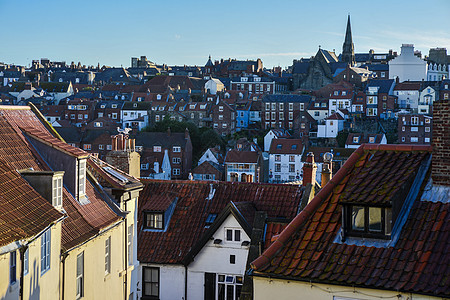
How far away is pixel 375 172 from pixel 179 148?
291 ft

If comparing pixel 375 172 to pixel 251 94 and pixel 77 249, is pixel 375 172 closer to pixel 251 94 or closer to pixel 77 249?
pixel 77 249

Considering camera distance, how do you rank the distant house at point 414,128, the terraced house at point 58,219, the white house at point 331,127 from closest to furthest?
the terraced house at point 58,219 → the distant house at point 414,128 → the white house at point 331,127

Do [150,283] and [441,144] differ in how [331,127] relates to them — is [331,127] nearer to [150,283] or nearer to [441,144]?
[150,283]

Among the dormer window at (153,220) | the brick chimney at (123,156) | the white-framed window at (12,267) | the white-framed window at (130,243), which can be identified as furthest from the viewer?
the dormer window at (153,220)

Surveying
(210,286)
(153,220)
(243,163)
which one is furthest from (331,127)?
(210,286)

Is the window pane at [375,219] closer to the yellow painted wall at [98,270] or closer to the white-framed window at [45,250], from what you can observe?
the white-framed window at [45,250]

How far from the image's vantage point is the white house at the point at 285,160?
319 ft

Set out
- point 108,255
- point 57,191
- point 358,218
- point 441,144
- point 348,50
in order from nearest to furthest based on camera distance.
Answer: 1. point 358,218
2. point 441,144
3. point 57,191
4. point 108,255
5. point 348,50

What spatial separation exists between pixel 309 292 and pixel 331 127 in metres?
101

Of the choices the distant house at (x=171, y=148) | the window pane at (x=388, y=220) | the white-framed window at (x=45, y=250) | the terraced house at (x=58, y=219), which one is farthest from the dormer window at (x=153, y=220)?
the distant house at (x=171, y=148)

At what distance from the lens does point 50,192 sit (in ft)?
39.8

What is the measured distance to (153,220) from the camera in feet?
69.5

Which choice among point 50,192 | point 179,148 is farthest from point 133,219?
point 179,148

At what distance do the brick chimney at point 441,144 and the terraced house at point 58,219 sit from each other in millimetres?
6042
